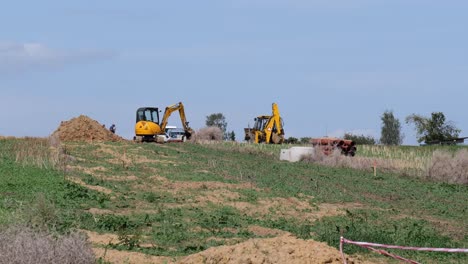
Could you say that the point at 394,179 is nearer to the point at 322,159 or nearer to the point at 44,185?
the point at 322,159

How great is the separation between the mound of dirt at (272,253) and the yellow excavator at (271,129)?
4889cm

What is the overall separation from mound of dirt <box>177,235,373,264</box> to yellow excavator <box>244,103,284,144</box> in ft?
160

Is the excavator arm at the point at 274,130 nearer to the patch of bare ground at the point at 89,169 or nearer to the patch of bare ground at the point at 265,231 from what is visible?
the patch of bare ground at the point at 89,169

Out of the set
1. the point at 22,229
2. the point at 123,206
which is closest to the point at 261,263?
the point at 22,229

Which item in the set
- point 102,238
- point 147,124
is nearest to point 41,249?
point 102,238

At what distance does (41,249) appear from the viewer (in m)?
13.1

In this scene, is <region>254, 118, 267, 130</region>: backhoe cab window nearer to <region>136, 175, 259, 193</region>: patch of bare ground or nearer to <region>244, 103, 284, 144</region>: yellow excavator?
<region>244, 103, 284, 144</region>: yellow excavator

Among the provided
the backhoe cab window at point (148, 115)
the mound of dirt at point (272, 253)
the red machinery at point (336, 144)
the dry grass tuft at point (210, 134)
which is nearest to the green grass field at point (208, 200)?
the mound of dirt at point (272, 253)

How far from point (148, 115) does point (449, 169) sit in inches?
973

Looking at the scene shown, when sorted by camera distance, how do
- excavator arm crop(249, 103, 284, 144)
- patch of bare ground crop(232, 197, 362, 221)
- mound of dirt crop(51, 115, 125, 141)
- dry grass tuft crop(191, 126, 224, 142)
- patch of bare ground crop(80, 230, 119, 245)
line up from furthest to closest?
dry grass tuft crop(191, 126, 224, 142) → excavator arm crop(249, 103, 284, 144) → mound of dirt crop(51, 115, 125, 141) → patch of bare ground crop(232, 197, 362, 221) → patch of bare ground crop(80, 230, 119, 245)

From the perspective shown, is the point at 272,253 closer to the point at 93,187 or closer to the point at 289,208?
the point at 289,208

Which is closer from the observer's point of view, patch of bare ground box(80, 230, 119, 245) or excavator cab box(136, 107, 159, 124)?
patch of bare ground box(80, 230, 119, 245)

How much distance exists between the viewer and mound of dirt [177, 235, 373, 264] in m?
13.4

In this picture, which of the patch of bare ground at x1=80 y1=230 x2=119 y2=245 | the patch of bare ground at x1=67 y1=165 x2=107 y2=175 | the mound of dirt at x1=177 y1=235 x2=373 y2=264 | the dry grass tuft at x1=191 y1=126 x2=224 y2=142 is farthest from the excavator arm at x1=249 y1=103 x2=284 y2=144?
the mound of dirt at x1=177 y1=235 x2=373 y2=264
